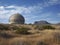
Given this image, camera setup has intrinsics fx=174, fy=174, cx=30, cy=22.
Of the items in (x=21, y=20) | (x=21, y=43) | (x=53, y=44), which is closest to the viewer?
(x=21, y=43)

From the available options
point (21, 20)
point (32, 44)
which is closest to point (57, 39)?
point (32, 44)

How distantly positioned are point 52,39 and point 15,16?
12178cm

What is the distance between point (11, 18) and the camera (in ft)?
465

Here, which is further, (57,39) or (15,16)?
(15,16)

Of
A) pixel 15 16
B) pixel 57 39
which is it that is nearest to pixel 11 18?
pixel 15 16

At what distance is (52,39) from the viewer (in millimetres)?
18328

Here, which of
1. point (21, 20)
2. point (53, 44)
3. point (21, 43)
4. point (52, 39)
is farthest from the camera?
point (21, 20)

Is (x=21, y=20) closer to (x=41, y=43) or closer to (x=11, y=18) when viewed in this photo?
(x=11, y=18)

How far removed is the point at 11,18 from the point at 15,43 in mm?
127130

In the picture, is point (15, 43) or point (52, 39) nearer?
point (15, 43)

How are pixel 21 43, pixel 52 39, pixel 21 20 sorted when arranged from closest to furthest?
pixel 21 43, pixel 52 39, pixel 21 20

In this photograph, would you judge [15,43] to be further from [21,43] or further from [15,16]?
[15,16]

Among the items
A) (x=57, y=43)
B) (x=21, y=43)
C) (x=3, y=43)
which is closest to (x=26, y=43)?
(x=21, y=43)

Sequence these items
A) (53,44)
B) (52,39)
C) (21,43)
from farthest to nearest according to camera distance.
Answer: (52,39)
(53,44)
(21,43)
